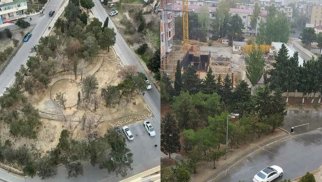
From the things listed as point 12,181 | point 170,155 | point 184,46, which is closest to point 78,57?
point 184,46

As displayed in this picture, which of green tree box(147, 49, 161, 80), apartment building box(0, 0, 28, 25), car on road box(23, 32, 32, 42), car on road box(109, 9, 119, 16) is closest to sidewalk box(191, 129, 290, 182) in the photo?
green tree box(147, 49, 161, 80)

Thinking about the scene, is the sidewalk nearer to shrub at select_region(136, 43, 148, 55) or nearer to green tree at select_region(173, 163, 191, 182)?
green tree at select_region(173, 163, 191, 182)

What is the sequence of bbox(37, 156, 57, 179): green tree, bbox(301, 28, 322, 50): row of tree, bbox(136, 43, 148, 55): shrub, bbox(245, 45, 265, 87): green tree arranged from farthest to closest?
bbox(301, 28, 322, 50): row of tree, bbox(136, 43, 148, 55): shrub, bbox(245, 45, 265, 87): green tree, bbox(37, 156, 57, 179): green tree

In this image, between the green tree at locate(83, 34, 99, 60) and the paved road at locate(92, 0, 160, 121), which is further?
the green tree at locate(83, 34, 99, 60)

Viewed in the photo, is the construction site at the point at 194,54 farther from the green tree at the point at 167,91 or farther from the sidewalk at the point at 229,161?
the sidewalk at the point at 229,161

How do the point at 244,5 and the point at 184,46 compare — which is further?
the point at 244,5

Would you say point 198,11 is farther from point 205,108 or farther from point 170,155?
point 170,155

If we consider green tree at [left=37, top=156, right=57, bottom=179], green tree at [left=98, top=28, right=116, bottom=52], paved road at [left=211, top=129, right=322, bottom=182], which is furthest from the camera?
green tree at [left=98, top=28, right=116, bottom=52]
